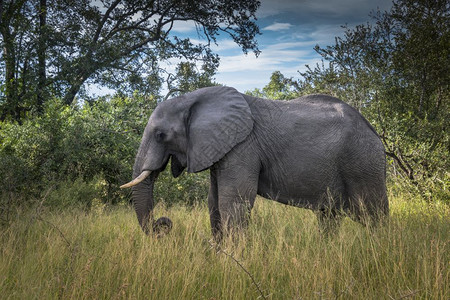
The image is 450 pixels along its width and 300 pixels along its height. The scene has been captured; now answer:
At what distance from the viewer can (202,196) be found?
9.59 meters

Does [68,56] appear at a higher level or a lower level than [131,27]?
lower

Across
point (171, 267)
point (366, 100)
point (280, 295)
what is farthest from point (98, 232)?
point (366, 100)

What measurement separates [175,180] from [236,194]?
499 centimetres

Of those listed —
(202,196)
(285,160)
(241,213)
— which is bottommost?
(202,196)

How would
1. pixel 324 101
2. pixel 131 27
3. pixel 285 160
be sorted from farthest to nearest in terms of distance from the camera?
pixel 131 27, pixel 324 101, pixel 285 160

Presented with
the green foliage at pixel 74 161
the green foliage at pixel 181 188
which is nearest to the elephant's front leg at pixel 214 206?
the green foliage at pixel 74 161

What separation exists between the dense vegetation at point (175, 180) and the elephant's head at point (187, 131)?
0.65 m

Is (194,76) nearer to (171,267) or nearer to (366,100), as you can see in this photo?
(366,100)

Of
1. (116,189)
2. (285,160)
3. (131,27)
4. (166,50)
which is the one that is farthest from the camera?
(166,50)

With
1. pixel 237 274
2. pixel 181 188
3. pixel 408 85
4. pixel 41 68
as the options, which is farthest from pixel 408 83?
pixel 41 68

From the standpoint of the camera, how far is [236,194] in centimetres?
445

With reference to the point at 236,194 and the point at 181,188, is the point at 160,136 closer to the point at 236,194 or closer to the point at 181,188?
the point at 236,194

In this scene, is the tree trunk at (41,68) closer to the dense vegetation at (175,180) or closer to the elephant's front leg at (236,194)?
the dense vegetation at (175,180)

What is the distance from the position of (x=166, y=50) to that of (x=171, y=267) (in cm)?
1490
